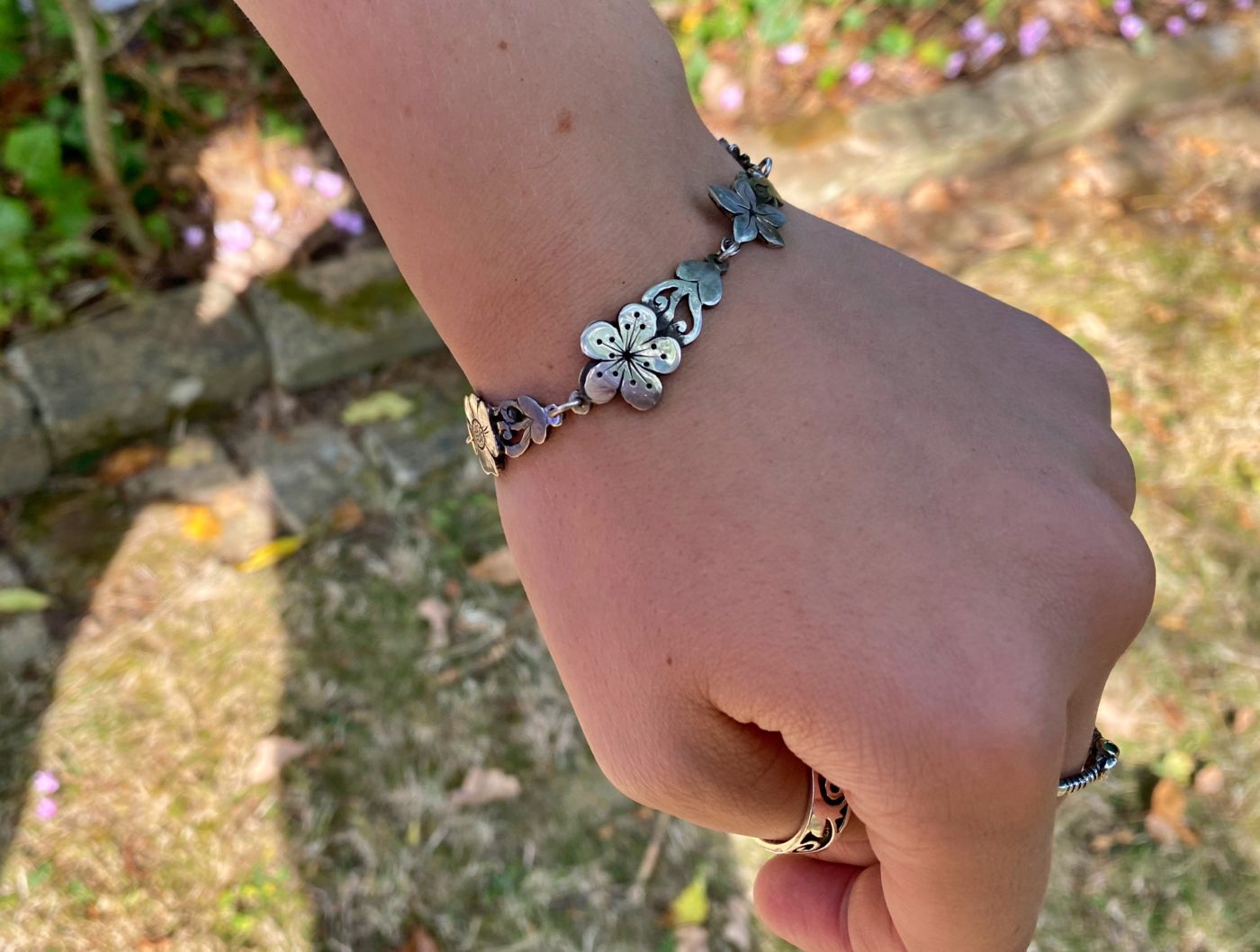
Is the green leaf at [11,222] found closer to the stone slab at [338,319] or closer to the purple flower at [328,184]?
the stone slab at [338,319]

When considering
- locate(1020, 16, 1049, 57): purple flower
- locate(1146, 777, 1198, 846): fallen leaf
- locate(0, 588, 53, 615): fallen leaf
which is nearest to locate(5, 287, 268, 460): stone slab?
locate(0, 588, 53, 615): fallen leaf

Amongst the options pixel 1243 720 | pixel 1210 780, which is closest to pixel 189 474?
pixel 1210 780

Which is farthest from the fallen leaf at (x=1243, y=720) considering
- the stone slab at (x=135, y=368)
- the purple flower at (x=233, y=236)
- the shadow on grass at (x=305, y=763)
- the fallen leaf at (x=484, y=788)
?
the purple flower at (x=233, y=236)

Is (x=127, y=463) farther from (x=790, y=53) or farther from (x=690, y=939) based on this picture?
(x=790, y=53)

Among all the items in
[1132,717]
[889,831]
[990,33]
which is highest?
[889,831]

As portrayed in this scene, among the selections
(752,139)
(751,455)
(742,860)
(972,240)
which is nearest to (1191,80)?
(972,240)

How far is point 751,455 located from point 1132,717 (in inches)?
87.7

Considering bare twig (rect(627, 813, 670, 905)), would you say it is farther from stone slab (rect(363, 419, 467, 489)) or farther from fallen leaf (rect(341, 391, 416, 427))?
fallen leaf (rect(341, 391, 416, 427))

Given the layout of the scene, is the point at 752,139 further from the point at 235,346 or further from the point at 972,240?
the point at 235,346

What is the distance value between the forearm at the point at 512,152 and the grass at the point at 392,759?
5.44 feet

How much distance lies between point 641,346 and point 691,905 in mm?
1823

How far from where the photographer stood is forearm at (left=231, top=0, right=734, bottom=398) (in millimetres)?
1073

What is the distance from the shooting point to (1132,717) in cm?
276

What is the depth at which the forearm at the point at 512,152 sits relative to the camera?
107 cm
